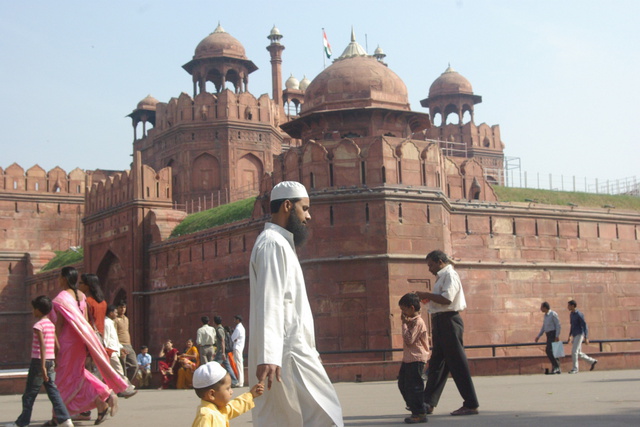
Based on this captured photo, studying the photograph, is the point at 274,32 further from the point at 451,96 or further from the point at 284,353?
the point at 284,353

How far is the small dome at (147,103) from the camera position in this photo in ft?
122

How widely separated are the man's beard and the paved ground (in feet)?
8.03

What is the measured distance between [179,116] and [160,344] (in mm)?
10190

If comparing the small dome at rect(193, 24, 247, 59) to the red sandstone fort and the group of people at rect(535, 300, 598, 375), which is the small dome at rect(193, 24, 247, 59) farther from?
the group of people at rect(535, 300, 598, 375)

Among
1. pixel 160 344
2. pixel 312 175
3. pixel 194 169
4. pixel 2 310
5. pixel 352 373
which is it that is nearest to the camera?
pixel 352 373

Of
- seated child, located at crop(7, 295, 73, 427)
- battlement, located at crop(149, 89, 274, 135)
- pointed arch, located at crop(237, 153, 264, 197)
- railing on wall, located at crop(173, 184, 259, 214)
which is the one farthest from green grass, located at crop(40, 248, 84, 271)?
seated child, located at crop(7, 295, 73, 427)

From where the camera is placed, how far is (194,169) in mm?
31391

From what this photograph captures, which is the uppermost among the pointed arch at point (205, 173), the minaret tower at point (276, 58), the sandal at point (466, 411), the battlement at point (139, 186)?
the minaret tower at point (276, 58)

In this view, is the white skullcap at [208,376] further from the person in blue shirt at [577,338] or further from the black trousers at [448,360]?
the person in blue shirt at [577,338]

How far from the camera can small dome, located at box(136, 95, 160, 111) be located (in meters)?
37.1

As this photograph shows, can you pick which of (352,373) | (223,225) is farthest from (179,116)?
(352,373)

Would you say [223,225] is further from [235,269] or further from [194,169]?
[194,169]

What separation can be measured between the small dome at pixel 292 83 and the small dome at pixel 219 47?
11373 mm

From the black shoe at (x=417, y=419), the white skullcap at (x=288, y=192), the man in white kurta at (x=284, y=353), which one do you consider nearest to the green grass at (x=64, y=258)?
the black shoe at (x=417, y=419)
